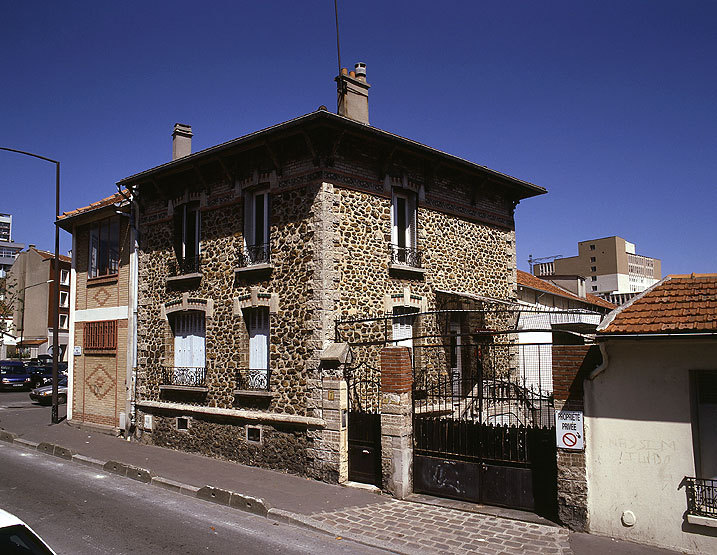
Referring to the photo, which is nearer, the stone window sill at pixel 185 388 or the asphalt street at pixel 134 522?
the asphalt street at pixel 134 522

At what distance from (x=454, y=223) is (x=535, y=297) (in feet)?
24.2

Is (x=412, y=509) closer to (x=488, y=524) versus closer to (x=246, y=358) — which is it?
(x=488, y=524)

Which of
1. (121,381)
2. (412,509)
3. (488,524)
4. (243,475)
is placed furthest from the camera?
(121,381)

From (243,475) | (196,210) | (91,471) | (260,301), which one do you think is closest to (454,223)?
(260,301)

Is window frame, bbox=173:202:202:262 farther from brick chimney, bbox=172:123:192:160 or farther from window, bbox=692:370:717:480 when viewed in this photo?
window, bbox=692:370:717:480

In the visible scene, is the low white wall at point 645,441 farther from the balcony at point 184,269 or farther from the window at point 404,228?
the balcony at point 184,269

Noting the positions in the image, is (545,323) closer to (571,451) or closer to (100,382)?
(571,451)

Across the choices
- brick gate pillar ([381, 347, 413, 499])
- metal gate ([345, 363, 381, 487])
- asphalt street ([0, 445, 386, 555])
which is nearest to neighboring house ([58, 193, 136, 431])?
asphalt street ([0, 445, 386, 555])

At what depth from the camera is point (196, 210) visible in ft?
50.9

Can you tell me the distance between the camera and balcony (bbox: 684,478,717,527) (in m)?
7.44

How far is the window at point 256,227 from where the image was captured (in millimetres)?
13523

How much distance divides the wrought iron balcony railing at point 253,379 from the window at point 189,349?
1.59 meters

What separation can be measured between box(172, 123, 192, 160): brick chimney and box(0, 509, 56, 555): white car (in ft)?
47.2

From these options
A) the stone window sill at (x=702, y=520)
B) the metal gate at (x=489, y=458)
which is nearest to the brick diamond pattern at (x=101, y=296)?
the metal gate at (x=489, y=458)
